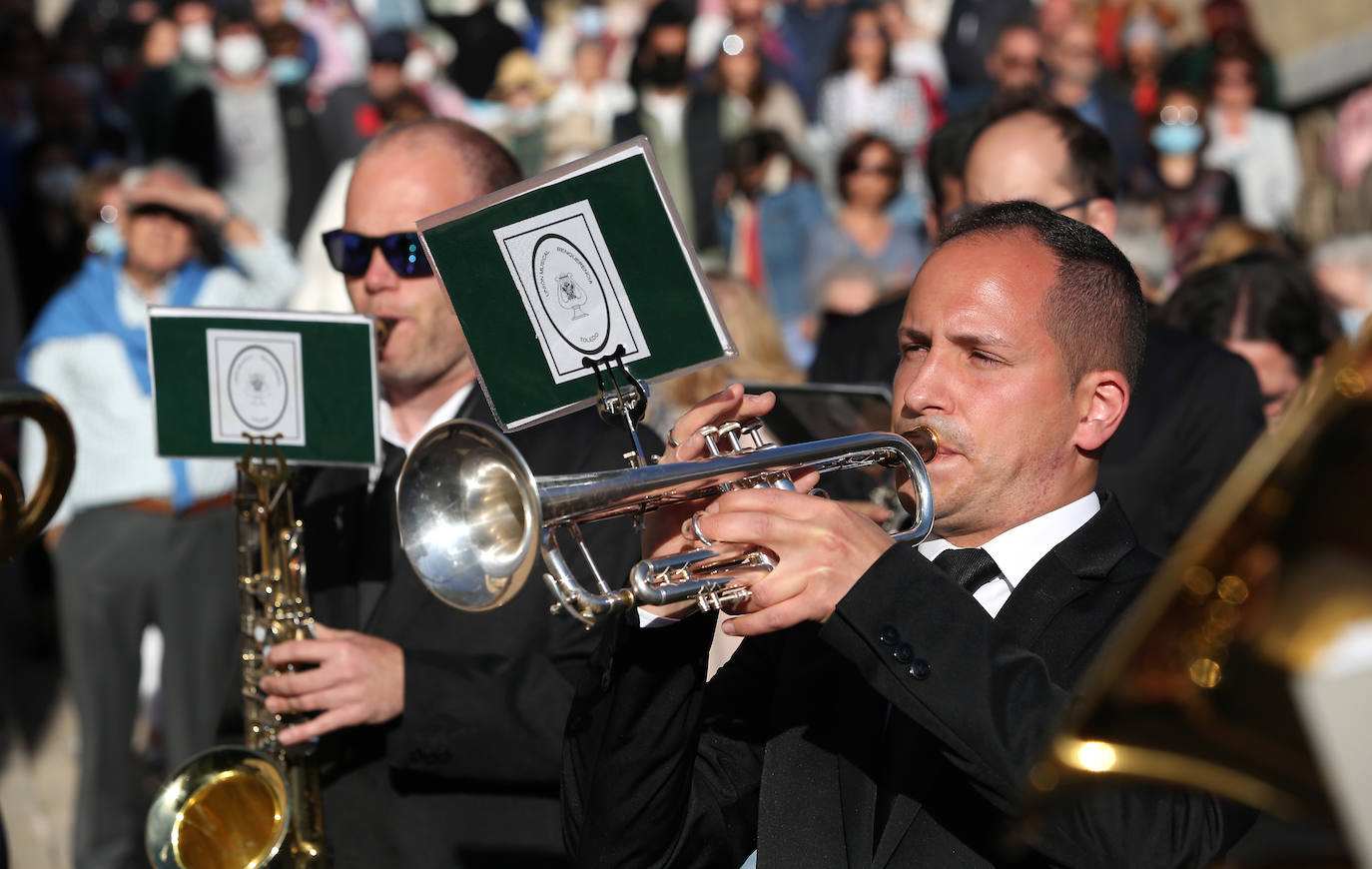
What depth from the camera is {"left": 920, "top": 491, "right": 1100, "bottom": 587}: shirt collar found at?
9.02 ft

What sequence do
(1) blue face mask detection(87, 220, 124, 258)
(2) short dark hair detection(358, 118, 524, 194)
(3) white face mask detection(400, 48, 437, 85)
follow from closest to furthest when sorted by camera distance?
(2) short dark hair detection(358, 118, 524, 194) < (1) blue face mask detection(87, 220, 124, 258) < (3) white face mask detection(400, 48, 437, 85)

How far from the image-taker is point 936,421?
109 inches

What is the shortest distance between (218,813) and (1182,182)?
26.2 ft

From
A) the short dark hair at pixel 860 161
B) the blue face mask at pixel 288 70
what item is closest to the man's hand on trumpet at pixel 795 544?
the short dark hair at pixel 860 161

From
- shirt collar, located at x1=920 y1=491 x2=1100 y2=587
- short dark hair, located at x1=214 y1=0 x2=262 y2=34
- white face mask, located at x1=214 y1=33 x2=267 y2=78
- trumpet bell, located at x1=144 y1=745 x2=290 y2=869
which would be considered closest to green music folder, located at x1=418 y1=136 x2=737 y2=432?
shirt collar, located at x1=920 y1=491 x2=1100 y2=587

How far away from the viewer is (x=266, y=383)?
3715 millimetres

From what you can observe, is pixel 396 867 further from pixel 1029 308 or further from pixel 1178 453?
pixel 1178 453

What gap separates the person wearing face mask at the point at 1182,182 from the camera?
9.43 meters

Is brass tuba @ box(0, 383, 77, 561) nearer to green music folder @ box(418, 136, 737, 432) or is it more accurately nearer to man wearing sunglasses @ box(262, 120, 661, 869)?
man wearing sunglasses @ box(262, 120, 661, 869)

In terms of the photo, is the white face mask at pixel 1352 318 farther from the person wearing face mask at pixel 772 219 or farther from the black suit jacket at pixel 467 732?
the black suit jacket at pixel 467 732

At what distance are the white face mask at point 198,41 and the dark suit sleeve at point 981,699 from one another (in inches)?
372

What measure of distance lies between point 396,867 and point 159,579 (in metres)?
3.41

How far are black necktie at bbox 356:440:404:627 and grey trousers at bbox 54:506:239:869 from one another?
2.77 meters

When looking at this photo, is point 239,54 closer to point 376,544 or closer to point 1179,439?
point 376,544
